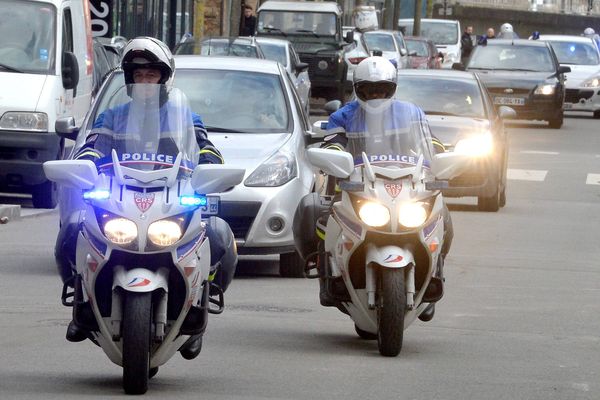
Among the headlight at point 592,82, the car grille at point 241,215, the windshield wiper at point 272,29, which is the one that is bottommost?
the headlight at point 592,82

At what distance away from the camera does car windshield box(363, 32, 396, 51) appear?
1827 inches

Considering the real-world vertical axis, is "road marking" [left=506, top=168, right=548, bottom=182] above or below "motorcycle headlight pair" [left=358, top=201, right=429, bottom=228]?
below

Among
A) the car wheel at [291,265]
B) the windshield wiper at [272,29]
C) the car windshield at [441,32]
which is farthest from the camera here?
the car windshield at [441,32]

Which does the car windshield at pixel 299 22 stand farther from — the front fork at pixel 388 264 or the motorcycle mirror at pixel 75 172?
the motorcycle mirror at pixel 75 172

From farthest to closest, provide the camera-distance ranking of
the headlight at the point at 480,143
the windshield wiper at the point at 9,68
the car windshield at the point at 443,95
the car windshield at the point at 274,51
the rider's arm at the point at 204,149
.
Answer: the car windshield at the point at 274,51, the car windshield at the point at 443,95, the headlight at the point at 480,143, the windshield wiper at the point at 9,68, the rider's arm at the point at 204,149

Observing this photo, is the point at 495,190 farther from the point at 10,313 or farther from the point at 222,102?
the point at 10,313

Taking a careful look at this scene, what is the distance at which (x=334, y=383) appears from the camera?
7.97 metres

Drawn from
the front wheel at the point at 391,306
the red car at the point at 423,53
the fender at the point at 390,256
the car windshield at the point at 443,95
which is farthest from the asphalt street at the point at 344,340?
the red car at the point at 423,53

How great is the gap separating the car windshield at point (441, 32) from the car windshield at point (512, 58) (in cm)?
2484

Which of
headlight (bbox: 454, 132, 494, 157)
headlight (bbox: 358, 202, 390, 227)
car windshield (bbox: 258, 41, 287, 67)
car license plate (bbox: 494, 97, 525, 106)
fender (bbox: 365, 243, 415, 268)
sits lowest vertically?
car license plate (bbox: 494, 97, 525, 106)

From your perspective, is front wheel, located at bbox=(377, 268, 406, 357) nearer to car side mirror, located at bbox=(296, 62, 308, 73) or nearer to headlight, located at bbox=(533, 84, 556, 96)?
car side mirror, located at bbox=(296, 62, 308, 73)

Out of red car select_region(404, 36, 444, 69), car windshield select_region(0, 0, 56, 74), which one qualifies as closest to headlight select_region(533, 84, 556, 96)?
red car select_region(404, 36, 444, 69)

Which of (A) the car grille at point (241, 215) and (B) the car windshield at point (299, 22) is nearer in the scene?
(A) the car grille at point (241, 215)

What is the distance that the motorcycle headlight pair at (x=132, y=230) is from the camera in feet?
23.6
